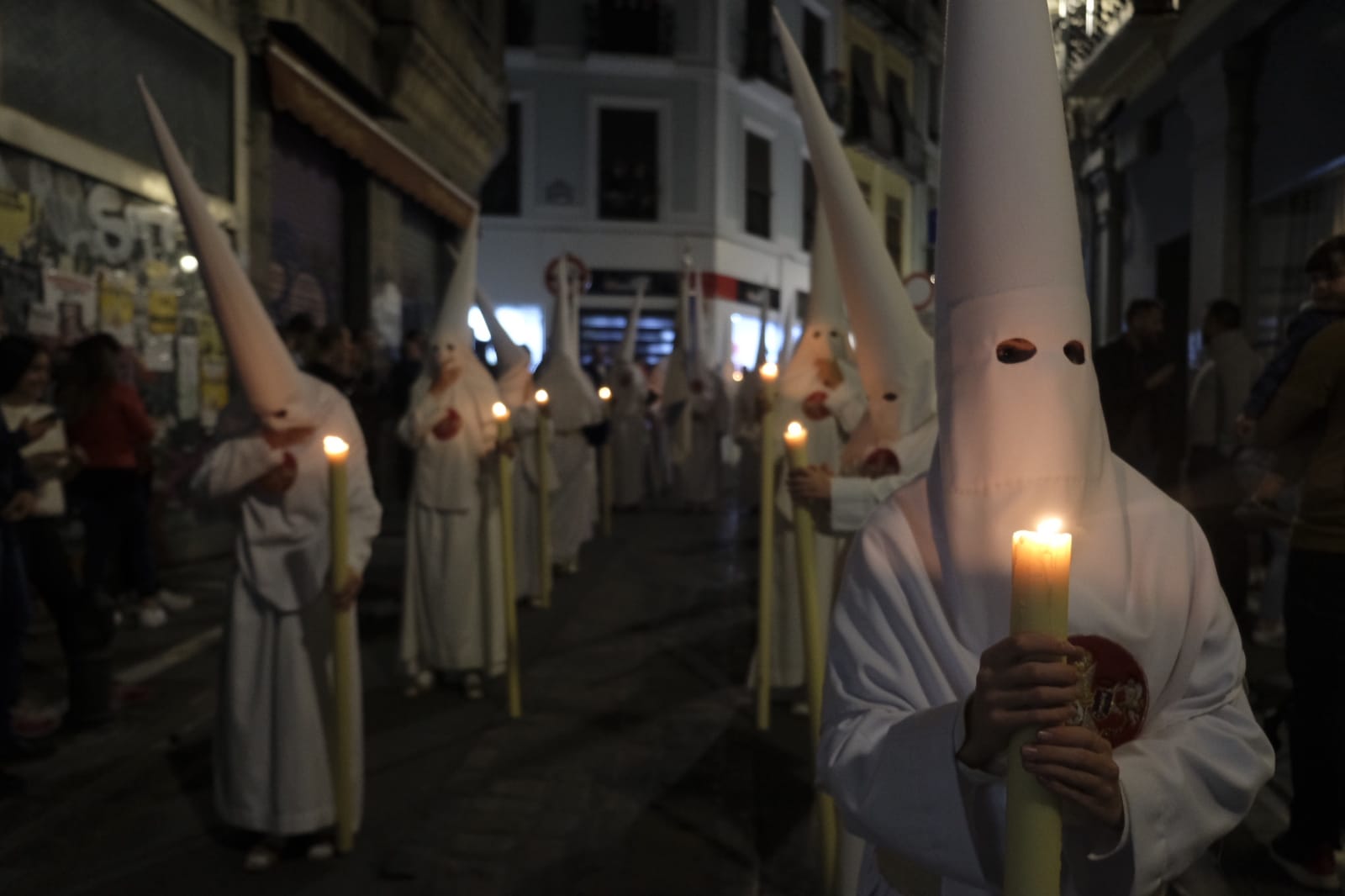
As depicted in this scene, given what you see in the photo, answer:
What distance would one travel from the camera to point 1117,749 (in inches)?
74.4

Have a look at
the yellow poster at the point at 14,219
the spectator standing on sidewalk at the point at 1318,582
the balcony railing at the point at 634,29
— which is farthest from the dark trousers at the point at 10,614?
the balcony railing at the point at 634,29

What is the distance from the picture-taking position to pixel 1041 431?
188cm

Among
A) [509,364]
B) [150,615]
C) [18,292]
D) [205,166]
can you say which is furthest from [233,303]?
[205,166]

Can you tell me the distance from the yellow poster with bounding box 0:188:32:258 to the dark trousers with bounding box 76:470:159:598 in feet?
4.86

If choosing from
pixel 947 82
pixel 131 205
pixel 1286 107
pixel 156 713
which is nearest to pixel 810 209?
pixel 1286 107

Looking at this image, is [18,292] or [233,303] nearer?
[233,303]

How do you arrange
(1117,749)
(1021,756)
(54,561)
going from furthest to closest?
(54,561), (1117,749), (1021,756)

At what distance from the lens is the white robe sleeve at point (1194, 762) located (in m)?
1.80

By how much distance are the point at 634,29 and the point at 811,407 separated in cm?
2282

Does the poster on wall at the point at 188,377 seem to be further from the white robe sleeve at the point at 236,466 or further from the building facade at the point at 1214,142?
the building facade at the point at 1214,142

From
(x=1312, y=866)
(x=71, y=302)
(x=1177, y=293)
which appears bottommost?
(x=1312, y=866)

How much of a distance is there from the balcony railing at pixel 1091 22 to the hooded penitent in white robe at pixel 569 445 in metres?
6.16

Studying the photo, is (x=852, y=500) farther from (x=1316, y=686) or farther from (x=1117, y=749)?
(x=1117, y=749)

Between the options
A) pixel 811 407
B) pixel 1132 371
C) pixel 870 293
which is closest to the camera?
pixel 870 293
